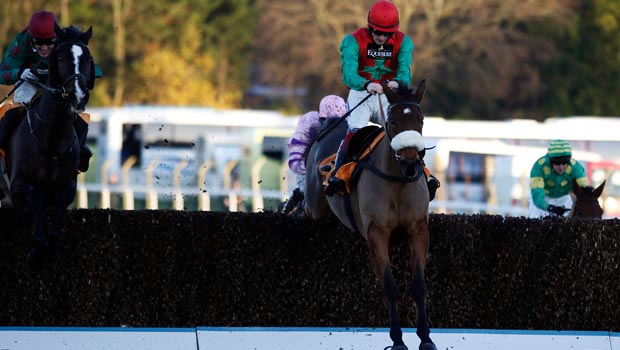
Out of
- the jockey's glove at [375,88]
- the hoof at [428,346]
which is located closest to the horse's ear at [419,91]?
the jockey's glove at [375,88]

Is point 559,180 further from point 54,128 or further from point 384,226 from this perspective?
point 54,128

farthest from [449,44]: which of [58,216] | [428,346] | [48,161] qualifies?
[428,346]

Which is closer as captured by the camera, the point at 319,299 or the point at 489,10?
the point at 319,299

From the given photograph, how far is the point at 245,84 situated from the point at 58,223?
1723 inches

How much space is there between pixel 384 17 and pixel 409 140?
167 centimetres

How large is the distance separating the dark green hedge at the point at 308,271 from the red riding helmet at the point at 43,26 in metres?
1.30

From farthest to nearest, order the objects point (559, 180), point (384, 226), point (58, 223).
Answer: point (559, 180) → point (58, 223) → point (384, 226)

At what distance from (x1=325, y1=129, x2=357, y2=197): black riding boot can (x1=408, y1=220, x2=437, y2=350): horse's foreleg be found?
819 mm

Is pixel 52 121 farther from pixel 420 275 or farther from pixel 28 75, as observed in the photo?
pixel 420 275

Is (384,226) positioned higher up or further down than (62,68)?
further down

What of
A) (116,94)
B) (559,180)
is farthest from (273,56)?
(559,180)

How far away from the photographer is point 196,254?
1046cm

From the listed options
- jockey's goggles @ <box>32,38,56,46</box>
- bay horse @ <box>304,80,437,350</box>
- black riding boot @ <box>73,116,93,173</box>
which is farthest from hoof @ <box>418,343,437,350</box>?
jockey's goggles @ <box>32,38,56,46</box>

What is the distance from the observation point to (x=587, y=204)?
12.6 m
